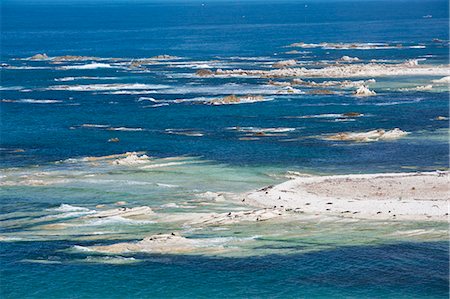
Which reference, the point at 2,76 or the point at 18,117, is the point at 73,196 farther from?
the point at 2,76

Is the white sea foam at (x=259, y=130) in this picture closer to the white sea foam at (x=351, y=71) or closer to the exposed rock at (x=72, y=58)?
the white sea foam at (x=351, y=71)

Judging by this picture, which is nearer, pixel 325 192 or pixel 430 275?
pixel 430 275

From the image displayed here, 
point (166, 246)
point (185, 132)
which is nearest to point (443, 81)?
point (185, 132)

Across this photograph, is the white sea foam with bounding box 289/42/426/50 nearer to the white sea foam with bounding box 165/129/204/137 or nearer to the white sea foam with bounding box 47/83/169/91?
the white sea foam with bounding box 47/83/169/91

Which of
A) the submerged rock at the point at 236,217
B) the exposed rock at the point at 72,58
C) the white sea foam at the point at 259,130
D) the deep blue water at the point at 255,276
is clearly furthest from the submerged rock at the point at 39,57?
the deep blue water at the point at 255,276

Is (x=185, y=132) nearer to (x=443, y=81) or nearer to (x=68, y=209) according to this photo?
(x=68, y=209)

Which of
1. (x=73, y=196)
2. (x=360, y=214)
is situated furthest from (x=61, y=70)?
(x=360, y=214)
